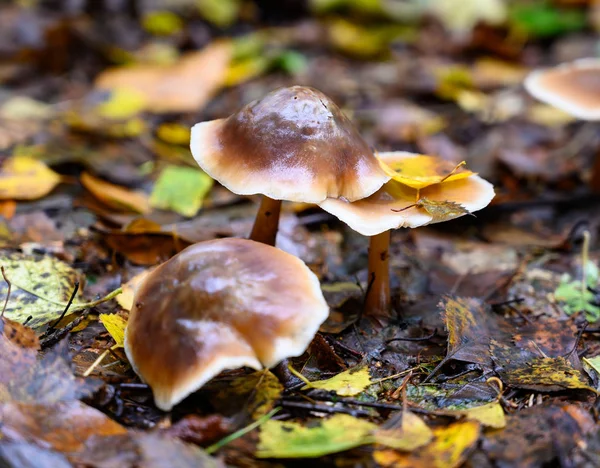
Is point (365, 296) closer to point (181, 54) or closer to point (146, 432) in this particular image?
point (146, 432)

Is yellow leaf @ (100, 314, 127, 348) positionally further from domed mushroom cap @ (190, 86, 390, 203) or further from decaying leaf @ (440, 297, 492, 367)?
decaying leaf @ (440, 297, 492, 367)

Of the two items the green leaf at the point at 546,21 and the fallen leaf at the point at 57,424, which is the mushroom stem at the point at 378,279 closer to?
the fallen leaf at the point at 57,424

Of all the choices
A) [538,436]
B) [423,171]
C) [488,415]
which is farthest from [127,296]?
[538,436]

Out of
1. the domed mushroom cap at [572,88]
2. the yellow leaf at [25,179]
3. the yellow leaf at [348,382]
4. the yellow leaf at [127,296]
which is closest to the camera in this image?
the yellow leaf at [348,382]

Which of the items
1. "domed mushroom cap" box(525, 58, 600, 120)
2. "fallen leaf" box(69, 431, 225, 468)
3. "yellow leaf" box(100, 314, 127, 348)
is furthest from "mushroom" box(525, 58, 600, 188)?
"fallen leaf" box(69, 431, 225, 468)

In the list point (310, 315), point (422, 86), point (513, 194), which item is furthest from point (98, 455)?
point (422, 86)

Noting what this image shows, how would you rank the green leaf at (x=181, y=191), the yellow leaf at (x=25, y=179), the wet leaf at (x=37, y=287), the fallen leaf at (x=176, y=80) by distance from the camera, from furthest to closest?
the fallen leaf at (x=176, y=80) → the green leaf at (x=181, y=191) → the yellow leaf at (x=25, y=179) → the wet leaf at (x=37, y=287)

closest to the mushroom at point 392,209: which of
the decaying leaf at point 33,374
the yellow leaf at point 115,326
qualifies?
the yellow leaf at point 115,326
